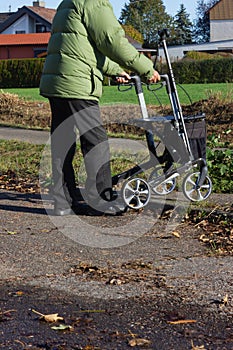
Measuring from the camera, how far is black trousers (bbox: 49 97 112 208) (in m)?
7.03

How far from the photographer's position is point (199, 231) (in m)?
6.67

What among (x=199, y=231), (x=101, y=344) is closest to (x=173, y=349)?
(x=101, y=344)

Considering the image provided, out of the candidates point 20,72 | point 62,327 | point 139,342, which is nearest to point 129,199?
point 62,327

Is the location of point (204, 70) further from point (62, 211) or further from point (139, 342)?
point (139, 342)

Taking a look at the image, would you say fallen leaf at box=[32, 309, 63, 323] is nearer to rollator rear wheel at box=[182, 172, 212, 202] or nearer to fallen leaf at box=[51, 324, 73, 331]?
fallen leaf at box=[51, 324, 73, 331]

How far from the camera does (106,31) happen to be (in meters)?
6.79

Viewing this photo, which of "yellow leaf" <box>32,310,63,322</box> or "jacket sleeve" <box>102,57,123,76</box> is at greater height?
"jacket sleeve" <box>102,57,123,76</box>

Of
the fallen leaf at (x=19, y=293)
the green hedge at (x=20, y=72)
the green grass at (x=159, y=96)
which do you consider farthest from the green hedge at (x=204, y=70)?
the fallen leaf at (x=19, y=293)

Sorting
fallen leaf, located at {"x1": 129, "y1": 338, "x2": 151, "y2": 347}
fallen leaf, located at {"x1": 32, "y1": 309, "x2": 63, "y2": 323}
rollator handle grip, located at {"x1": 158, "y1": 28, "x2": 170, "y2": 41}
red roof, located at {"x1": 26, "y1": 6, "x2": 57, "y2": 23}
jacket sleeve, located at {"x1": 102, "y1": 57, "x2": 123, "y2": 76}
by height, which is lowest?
fallen leaf, located at {"x1": 129, "y1": 338, "x2": 151, "y2": 347}

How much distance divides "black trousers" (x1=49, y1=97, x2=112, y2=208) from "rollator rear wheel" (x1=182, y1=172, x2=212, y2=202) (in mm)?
676

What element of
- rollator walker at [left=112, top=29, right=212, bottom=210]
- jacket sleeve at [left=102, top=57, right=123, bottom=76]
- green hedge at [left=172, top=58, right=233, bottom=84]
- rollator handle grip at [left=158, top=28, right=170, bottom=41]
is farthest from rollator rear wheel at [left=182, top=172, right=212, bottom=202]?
green hedge at [left=172, top=58, right=233, bottom=84]

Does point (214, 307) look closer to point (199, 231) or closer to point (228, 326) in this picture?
point (228, 326)

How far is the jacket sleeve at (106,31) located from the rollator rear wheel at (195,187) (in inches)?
47.6

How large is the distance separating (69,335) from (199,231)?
8.73 ft
